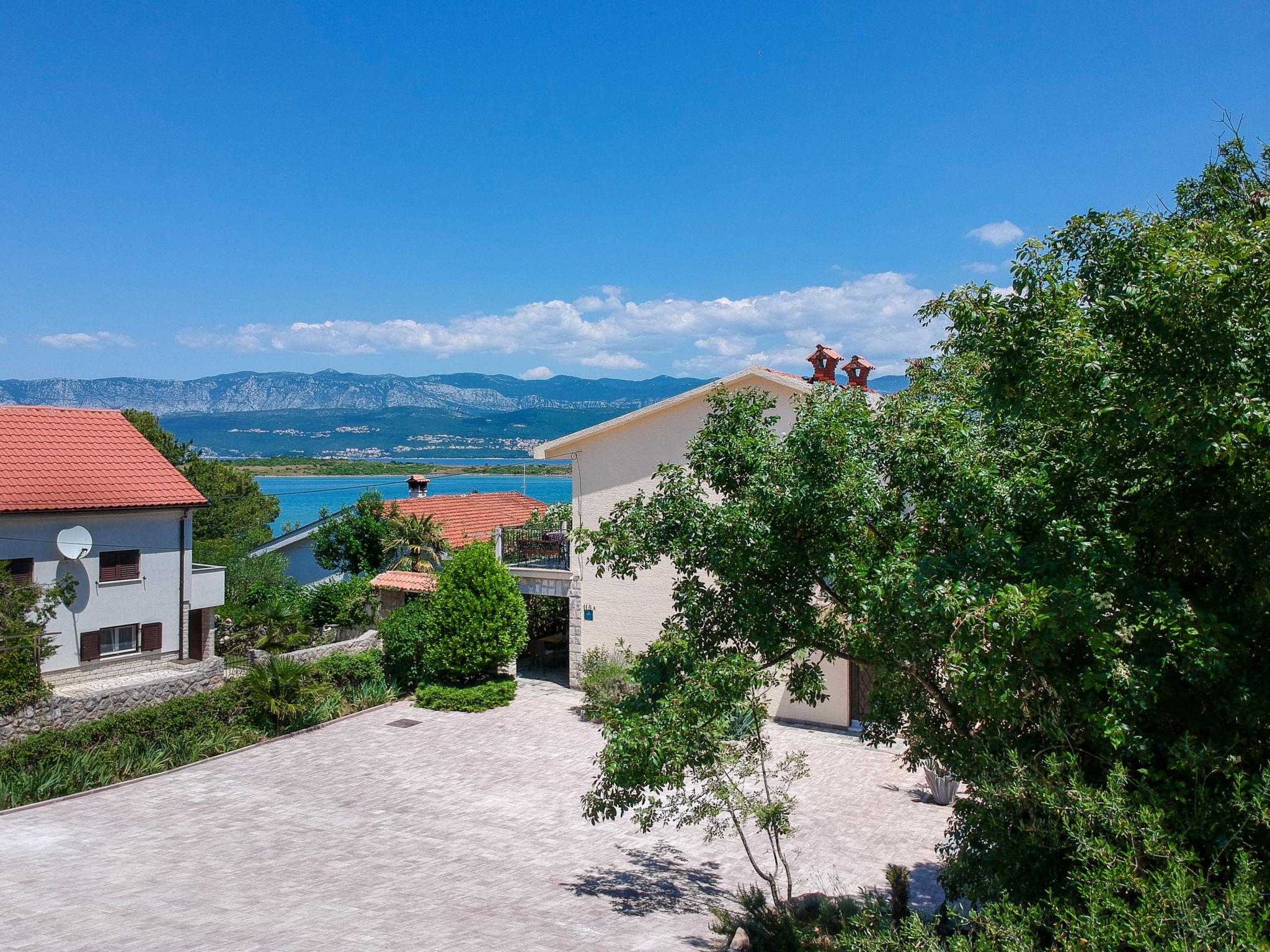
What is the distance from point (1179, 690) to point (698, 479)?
4507 millimetres

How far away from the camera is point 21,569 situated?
22.4 m

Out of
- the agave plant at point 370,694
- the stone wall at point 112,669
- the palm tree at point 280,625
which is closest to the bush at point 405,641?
the agave plant at point 370,694

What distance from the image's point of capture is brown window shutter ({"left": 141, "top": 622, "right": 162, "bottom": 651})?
25.6m

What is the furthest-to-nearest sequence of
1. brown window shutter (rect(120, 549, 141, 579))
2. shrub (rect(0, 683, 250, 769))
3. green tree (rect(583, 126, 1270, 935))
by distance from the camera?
brown window shutter (rect(120, 549, 141, 579))
shrub (rect(0, 683, 250, 769))
green tree (rect(583, 126, 1270, 935))

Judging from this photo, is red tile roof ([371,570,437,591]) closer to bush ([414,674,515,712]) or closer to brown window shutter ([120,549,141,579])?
bush ([414,674,515,712])

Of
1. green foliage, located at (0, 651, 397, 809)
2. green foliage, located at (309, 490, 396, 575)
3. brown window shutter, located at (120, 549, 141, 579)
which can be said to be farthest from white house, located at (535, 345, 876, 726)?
brown window shutter, located at (120, 549, 141, 579)

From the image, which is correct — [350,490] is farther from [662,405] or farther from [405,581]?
[662,405]

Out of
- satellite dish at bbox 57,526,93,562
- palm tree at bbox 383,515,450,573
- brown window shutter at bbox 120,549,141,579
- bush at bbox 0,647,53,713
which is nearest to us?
bush at bbox 0,647,53,713

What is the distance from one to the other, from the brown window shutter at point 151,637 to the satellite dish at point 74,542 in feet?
10.9

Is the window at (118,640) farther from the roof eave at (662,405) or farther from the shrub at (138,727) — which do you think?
the roof eave at (662,405)

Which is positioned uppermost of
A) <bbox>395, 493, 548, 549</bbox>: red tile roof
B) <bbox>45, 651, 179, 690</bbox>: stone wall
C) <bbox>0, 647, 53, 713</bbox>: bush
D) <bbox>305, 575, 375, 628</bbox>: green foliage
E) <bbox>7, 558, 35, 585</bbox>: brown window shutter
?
<bbox>395, 493, 548, 549</bbox>: red tile roof

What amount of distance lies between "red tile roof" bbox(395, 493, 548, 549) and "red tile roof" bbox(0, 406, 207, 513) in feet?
25.4

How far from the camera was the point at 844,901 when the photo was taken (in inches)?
405

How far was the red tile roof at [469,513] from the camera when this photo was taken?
3056 cm
